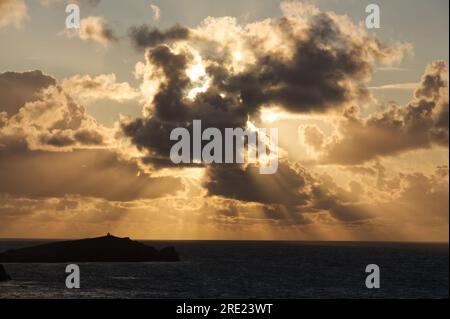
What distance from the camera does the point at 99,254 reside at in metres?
198

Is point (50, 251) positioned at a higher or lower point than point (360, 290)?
higher

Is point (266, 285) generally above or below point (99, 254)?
below

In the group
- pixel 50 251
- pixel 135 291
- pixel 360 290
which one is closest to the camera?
pixel 135 291

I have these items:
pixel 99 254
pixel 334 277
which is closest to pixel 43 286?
pixel 334 277

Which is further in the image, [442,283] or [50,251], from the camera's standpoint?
[50,251]

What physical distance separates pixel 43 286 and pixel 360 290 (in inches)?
2094

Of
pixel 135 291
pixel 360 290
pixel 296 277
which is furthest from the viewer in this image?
pixel 296 277
